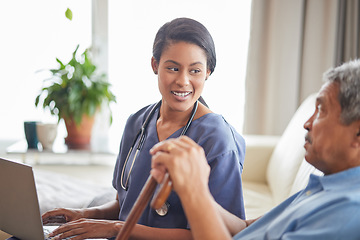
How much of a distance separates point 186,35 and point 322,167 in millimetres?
582

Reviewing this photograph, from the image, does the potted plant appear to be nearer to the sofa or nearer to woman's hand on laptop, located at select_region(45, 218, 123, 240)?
the sofa

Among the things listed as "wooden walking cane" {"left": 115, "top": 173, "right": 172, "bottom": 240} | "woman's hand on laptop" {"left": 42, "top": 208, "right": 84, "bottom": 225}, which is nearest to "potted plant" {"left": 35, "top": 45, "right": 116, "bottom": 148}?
"woman's hand on laptop" {"left": 42, "top": 208, "right": 84, "bottom": 225}

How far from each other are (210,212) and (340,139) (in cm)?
31

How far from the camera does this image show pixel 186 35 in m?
1.32

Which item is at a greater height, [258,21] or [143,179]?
[258,21]

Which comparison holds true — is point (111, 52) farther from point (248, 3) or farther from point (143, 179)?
point (143, 179)

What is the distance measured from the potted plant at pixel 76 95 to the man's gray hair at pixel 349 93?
2550 mm

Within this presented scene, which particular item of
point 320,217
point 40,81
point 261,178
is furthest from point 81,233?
point 40,81

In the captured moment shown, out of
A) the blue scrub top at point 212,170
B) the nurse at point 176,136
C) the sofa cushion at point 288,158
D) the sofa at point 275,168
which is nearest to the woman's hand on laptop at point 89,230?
the nurse at point 176,136

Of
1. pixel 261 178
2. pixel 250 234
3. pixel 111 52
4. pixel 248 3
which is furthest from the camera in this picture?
pixel 111 52

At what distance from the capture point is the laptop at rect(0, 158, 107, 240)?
1126mm

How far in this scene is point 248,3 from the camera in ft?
11.2

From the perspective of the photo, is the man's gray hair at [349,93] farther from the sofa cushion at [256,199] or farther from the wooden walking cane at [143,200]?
the sofa cushion at [256,199]

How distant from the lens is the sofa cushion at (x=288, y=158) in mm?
2242
